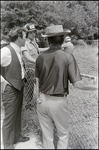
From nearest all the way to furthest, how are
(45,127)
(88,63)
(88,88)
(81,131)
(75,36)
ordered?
1. (88,88)
2. (45,127)
3. (81,131)
4. (88,63)
5. (75,36)

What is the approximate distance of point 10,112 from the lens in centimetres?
264

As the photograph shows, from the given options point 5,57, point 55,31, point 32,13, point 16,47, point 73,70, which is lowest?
point 73,70

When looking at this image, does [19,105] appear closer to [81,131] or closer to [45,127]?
[45,127]

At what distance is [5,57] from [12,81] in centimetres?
35

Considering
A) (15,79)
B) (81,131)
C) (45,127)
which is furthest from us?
(81,131)

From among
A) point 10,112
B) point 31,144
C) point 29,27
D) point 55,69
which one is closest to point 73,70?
point 55,69

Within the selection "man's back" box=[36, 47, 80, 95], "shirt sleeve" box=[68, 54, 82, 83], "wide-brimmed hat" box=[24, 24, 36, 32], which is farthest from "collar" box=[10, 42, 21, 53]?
"shirt sleeve" box=[68, 54, 82, 83]

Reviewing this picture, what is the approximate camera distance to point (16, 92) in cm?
263

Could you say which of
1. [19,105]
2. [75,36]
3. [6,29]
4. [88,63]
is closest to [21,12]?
[6,29]

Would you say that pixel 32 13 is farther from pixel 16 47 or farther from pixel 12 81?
pixel 12 81

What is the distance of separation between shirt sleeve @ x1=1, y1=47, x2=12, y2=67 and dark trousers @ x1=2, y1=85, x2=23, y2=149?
338mm

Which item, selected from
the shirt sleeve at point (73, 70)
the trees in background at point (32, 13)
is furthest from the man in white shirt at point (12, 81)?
the trees in background at point (32, 13)

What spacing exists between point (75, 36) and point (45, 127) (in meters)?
20.9

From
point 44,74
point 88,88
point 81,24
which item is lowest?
point 88,88
